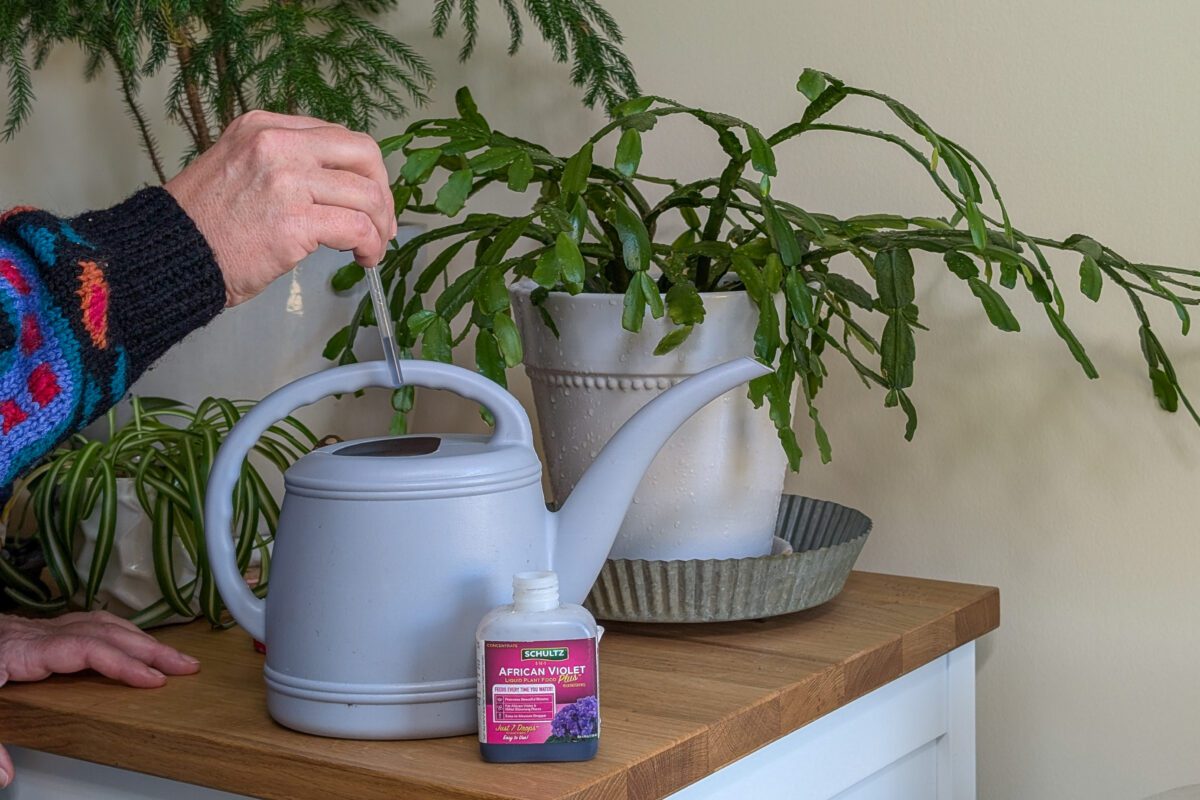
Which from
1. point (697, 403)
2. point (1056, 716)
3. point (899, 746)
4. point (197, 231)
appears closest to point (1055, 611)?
→ point (1056, 716)

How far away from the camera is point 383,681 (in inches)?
26.1

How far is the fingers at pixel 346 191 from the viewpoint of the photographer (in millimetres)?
725

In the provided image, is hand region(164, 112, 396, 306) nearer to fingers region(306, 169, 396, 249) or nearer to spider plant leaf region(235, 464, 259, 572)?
→ fingers region(306, 169, 396, 249)

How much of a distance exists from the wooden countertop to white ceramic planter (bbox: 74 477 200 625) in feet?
0.14

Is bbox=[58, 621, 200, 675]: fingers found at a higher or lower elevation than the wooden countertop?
higher

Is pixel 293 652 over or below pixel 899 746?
over

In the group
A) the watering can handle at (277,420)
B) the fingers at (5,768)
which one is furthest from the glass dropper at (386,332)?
the fingers at (5,768)

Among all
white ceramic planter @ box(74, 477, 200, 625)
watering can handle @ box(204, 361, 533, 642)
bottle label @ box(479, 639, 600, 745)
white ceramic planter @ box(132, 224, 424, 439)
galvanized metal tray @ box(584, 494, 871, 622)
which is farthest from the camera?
white ceramic planter @ box(132, 224, 424, 439)

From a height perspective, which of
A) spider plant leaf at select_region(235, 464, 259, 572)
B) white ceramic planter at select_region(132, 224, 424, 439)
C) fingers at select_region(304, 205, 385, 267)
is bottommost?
spider plant leaf at select_region(235, 464, 259, 572)

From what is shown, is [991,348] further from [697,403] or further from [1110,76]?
[697,403]

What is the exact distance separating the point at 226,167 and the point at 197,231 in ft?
0.13

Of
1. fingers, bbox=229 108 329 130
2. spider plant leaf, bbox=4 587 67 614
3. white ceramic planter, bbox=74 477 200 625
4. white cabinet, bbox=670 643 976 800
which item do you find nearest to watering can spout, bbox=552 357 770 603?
white cabinet, bbox=670 643 976 800

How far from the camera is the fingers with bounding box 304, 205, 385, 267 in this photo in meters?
0.72

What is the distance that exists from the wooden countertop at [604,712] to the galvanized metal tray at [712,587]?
0.02 metres
